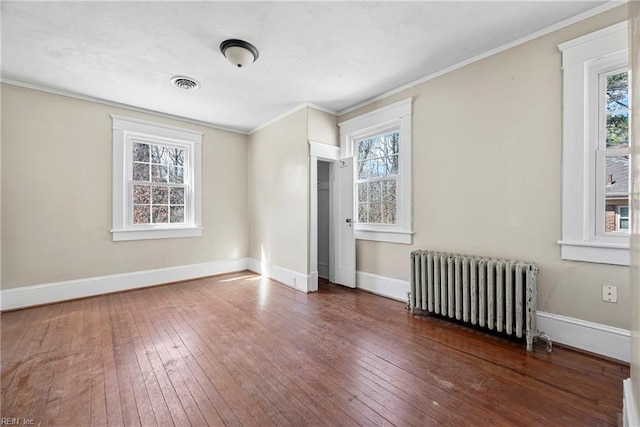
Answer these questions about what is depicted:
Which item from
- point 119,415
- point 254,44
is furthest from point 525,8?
point 119,415

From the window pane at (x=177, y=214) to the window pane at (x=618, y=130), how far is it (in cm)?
516

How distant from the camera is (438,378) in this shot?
1.81 meters

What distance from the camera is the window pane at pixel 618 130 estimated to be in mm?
1992

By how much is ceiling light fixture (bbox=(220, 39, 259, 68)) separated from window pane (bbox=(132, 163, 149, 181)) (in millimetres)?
2502

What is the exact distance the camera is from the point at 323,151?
12.9 ft

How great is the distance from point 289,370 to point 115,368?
128 cm

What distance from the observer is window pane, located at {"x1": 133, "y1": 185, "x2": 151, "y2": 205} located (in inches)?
157

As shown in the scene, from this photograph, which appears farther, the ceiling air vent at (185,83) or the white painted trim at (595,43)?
the ceiling air vent at (185,83)

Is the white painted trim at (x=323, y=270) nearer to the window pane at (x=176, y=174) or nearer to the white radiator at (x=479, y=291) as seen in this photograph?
the white radiator at (x=479, y=291)

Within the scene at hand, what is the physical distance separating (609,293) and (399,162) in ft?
7.11

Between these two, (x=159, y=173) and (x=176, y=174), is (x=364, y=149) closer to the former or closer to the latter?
(x=176, y=174)

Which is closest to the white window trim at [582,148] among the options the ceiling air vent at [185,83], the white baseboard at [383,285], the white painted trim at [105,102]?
the white baseboard at [383,285]

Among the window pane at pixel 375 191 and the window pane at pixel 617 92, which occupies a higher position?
the window pane at pixel 617 92

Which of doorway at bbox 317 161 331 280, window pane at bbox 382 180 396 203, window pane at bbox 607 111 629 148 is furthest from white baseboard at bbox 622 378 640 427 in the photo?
doorway at bbox 317 161 331 280
